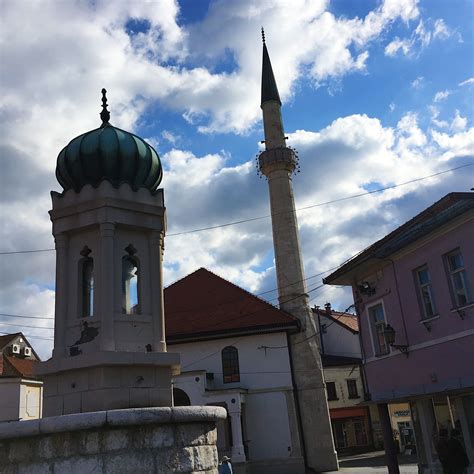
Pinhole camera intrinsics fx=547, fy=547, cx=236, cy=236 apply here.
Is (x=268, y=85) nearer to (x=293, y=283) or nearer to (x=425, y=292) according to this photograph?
(x=293, y=283)

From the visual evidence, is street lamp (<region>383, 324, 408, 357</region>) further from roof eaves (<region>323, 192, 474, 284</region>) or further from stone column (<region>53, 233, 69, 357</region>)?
stone column (<region>53, 233, 69, 357</region>)

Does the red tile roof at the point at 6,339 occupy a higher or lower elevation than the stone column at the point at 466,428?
higher

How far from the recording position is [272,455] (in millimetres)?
23516

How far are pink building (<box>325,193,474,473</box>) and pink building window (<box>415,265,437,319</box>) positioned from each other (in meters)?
0.02

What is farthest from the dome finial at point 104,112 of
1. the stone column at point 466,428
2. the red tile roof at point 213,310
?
the red tile roof at point 213,310

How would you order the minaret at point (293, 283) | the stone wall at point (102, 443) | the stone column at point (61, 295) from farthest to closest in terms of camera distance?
the minaret at point (293, 283) < the stone column at point (61, 295) < the stone wall at point (102, 443)

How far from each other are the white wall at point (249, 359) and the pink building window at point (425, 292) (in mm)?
11402

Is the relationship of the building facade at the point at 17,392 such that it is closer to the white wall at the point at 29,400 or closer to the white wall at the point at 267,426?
the white wall at the point at 29,400

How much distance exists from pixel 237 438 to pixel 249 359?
151 inches

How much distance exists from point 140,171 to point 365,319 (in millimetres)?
11158

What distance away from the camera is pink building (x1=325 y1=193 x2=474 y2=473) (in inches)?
496

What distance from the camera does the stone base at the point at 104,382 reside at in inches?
253

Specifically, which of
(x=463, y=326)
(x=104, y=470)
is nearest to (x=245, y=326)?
(x=463, y=326)

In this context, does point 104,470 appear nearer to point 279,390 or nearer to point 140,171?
point 140,171
